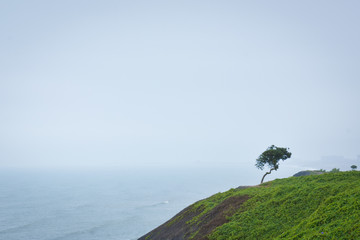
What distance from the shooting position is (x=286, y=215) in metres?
20.9

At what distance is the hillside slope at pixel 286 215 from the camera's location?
1567cm

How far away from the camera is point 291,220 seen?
65.2ft

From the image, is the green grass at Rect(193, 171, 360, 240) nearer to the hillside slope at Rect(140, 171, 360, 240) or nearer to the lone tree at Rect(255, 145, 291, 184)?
the hillside slope at Rect(140, 171, 360, 240)

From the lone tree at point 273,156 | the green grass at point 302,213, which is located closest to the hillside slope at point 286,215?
the green grass at point 302,213

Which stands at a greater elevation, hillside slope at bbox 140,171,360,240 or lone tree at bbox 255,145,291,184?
lone tree at bbox 255,145,291,184

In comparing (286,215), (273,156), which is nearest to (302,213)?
(286,215)

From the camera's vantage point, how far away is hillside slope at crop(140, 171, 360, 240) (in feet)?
51.4

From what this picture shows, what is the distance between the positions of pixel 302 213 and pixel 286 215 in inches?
53.6

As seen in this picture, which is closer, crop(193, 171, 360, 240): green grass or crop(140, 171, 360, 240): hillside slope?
crop(193, 171, 360, 240): green grass

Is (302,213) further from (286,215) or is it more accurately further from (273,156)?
(273,156)

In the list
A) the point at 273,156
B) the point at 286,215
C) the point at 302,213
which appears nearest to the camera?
the point at 302,213

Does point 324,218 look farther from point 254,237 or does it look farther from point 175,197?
point 175,197

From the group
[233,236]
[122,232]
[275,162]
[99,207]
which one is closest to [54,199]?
[99,207]

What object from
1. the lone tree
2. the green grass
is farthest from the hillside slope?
the lone tree
